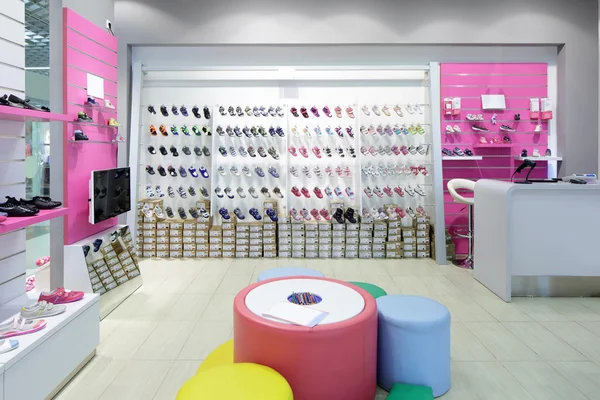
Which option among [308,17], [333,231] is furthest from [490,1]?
[333,231]

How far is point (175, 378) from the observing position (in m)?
2.72

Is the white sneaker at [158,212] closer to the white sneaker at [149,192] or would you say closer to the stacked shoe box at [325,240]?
the white sneaker at [149,192]

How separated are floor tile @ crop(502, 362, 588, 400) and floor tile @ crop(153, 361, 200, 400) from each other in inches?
82.0

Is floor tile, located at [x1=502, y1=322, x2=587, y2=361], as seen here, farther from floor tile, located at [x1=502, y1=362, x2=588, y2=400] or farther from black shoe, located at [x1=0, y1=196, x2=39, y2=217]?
black shoe, located at [x1=0, y1=196, x2=39, y2=217]

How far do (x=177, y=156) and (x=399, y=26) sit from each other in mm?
3610

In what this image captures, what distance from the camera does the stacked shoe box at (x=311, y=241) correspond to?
593 cm

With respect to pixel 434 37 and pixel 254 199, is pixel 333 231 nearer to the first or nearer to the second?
pixel 254 199

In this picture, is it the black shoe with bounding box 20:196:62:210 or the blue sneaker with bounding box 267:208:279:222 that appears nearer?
the black shoe with bounding box 20:196:62:210

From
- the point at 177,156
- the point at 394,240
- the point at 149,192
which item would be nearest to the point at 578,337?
the point at 394,240

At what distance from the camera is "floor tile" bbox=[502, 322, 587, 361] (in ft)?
9.84

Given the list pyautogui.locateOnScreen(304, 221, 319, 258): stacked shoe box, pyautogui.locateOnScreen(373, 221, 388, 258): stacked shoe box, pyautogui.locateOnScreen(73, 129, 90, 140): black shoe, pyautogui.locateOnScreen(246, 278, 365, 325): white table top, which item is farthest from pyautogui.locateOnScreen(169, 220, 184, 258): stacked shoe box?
pyautogui.locateOnScreen(246, 278, 365, 325): white table top

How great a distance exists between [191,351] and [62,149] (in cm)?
205

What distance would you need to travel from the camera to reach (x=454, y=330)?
3.47 metres

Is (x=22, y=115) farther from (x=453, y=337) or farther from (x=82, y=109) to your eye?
(x=453, y=337)
